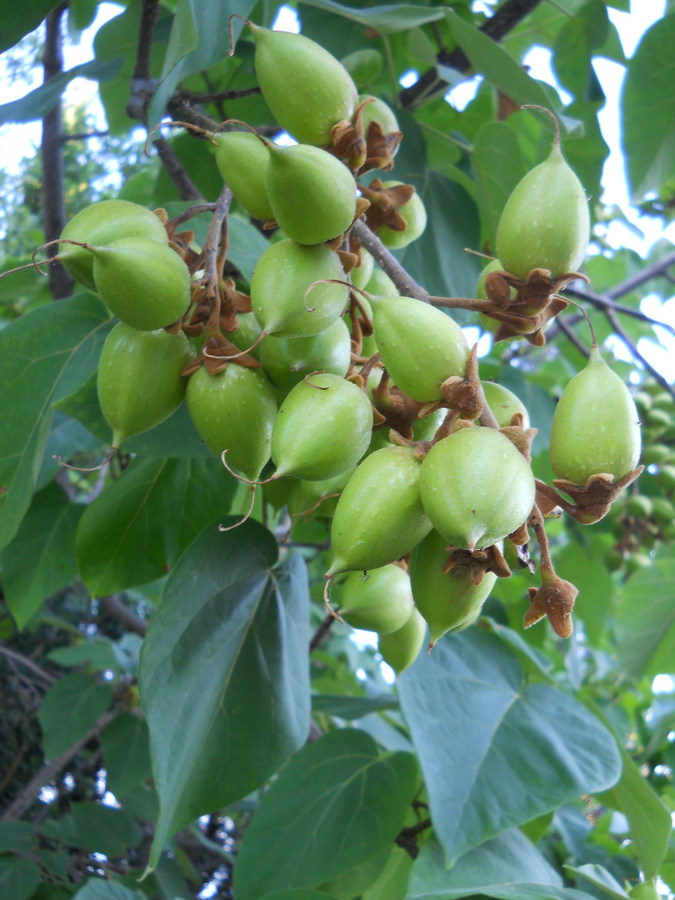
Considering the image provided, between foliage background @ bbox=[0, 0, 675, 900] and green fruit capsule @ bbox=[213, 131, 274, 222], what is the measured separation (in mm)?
77

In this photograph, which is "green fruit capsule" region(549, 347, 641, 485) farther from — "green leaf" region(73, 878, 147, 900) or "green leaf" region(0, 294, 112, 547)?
"green leaf" region(73, 878, 147, 900)

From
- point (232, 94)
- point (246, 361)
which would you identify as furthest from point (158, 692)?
point (232, 94)

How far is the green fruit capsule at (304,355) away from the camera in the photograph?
2.03 ft

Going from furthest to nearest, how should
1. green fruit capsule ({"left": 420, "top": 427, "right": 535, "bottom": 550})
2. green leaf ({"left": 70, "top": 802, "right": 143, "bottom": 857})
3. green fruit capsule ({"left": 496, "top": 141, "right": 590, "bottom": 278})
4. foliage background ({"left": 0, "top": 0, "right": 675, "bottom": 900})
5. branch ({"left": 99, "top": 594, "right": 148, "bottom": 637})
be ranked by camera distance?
green leaf ({"left": 70, "top": 802, "right": 143, "bottom": 857}) → branch ({"left": 99, "top": 594, "right": 148, "bottom": 637}) → foliage background ({"left": 0, "top": 0, "right": 675, "bottom": 900}) → green fruit capsule ({"left": 496, "top": 141, "right": 590, "bottom": 278}) → green fruit capsule ({"left": 420, "top": 427, "right": 535, "bottom": 550})

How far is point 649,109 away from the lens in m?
1.25

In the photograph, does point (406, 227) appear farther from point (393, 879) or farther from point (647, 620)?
point (647, 620)

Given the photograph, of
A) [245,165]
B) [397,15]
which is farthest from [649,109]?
[245,165]

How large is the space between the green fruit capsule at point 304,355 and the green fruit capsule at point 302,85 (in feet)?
0.61

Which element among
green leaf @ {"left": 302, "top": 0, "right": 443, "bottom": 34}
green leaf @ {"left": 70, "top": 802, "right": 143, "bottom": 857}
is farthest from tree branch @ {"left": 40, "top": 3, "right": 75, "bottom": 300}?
green leaf @ {"left": 70, "top": 802, "right": 143, "bottom": 857}

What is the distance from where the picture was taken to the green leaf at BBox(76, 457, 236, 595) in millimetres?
1057

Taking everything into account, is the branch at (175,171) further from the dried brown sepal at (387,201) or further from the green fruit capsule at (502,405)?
the green fruit capsule at (502,405)

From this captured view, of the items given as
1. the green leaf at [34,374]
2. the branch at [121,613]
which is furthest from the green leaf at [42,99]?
the branch at [121,613]

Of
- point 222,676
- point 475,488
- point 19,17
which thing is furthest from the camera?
point 222,676

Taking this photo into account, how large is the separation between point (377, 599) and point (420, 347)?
0.98 ft
